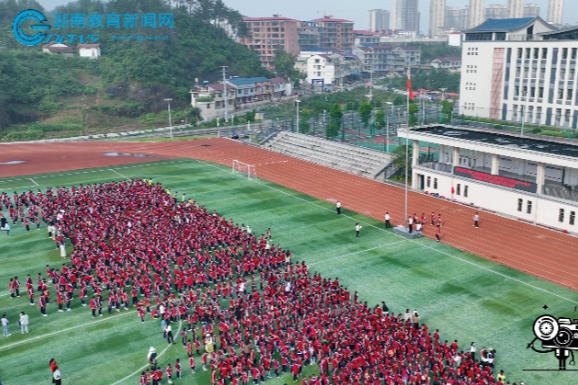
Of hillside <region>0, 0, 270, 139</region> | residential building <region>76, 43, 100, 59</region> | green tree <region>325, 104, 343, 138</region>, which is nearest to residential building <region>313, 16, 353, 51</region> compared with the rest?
hillside <region>0, 0, 270, 139</region>

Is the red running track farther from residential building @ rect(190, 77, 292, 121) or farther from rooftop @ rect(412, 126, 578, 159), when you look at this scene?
residential building @ rect(190, 77, 292, 121)

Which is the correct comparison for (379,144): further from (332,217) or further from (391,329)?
(391,329)

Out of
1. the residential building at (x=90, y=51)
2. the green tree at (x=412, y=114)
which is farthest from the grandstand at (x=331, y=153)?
the residential building at (x=90, y=51)

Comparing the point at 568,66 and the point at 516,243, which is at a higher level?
the point at 568,66

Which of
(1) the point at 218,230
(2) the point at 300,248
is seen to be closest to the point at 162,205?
(1) the point at 218,230

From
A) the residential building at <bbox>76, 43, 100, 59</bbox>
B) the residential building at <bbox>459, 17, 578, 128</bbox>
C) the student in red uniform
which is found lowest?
the student in red uniform

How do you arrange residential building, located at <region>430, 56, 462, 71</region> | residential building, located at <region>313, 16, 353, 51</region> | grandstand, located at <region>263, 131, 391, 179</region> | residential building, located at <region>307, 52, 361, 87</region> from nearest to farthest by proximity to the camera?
grandstand, located at <region>263, 131, 391, 179</region> < residential building, located at <region>307, 52, 361, 87</region> < residential building, located at <region>430, 56, 462, 71</region> < residential building, located at <region>313, 16, 353, 51</region>

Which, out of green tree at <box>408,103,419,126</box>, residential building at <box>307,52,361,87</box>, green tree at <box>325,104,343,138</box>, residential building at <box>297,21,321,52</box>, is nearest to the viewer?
green tree at <box>325,104,343,138</box>
